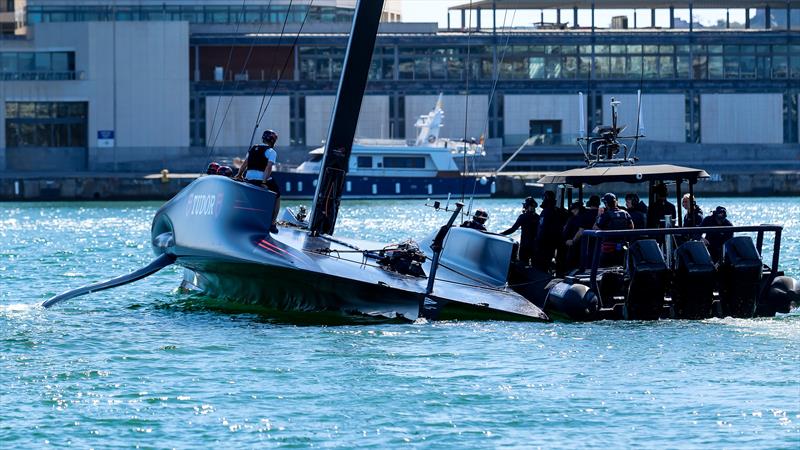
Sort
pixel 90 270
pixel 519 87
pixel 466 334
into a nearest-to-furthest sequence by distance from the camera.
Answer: pixel 466 334
pixel 90 270
pixel 519 87

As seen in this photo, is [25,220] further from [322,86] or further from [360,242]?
[360,242]

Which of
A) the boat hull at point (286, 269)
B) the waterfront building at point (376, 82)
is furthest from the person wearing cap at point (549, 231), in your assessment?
the waterfront building at point (376, 82)

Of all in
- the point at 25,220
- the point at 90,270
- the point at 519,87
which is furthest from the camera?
the point at 519,87

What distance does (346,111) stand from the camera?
2492 centimetres

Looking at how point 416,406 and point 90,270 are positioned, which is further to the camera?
point 90,270

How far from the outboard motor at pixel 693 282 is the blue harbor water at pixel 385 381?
277 mm

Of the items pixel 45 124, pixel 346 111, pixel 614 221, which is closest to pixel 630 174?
pixel 614 221

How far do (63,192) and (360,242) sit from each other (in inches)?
2185

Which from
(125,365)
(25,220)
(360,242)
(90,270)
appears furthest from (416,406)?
(25,220)

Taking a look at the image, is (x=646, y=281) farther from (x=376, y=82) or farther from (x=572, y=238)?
(x=376, y=82)

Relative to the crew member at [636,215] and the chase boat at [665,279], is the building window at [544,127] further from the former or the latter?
the chase boat at [665,279]

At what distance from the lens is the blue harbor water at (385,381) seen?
15.6m

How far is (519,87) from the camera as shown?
91.7 metres

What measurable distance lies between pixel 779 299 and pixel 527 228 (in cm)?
411
